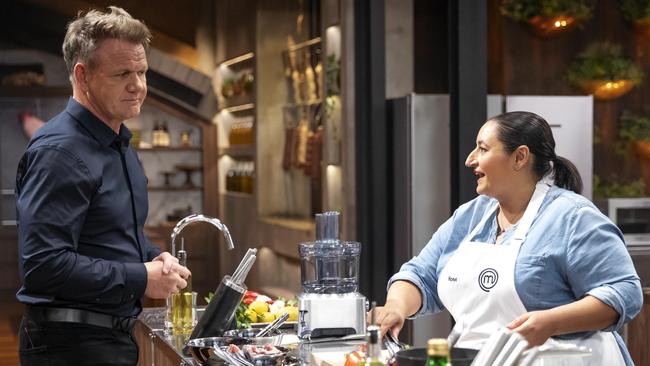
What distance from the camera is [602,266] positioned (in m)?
2.87

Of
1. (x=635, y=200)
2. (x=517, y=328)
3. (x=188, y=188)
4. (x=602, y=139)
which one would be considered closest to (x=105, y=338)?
(x=517, y=328)

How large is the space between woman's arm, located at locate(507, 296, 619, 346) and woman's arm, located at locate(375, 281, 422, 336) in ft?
1.43

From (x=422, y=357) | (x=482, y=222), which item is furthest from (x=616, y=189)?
(x=422, y=357)

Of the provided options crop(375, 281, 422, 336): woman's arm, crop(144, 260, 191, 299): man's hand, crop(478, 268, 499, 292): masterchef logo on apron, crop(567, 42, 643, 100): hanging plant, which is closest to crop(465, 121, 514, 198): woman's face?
crop(478, 268, 499, 292): masterchef logo on apron

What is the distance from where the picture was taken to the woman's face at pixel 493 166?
3.10 meters

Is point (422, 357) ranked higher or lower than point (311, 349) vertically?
higher

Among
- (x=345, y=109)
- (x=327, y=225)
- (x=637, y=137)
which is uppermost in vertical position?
(x=345, y=109)

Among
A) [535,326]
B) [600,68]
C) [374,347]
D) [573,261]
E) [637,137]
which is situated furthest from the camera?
[637,137]

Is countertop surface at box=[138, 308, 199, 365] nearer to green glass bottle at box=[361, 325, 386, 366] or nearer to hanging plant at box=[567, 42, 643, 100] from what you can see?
green glass bottle at box=[361, 325, 386, 366]

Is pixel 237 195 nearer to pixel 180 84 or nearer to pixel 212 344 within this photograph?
pixel 180 84

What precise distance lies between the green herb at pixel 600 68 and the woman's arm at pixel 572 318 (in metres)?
5.41

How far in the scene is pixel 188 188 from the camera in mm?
Result: 12164

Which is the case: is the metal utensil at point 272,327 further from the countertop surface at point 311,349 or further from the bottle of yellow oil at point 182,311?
the bottle of yellow oil at point 182,311

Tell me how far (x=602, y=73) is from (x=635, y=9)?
664 mm
